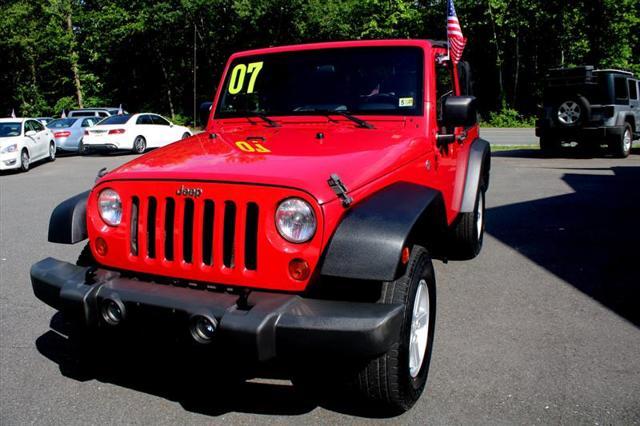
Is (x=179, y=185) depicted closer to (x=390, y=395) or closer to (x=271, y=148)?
(x=271, y=148)

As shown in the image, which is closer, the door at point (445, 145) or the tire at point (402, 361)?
the tire at point (402, 361)

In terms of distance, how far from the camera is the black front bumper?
2.65 meters

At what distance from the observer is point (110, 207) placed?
3.37m

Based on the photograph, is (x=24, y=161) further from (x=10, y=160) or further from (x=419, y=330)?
(x=419, y=330)

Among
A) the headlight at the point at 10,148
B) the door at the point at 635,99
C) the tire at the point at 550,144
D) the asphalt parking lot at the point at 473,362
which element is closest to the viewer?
the asphalt parking lot at the point at 473,362

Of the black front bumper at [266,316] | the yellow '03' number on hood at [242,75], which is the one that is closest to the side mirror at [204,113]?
the yellow '03' number on hood at [242,75]

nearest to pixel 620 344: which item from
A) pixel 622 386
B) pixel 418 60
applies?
pixel 622 386

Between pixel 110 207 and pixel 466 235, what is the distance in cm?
350

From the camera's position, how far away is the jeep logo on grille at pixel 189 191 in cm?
305

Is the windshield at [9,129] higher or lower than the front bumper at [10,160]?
higher

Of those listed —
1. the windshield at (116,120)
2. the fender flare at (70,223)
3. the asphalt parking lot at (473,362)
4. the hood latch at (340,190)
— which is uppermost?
the windshield at (116,120)

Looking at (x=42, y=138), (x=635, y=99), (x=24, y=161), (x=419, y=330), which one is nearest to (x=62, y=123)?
(x=42, y=138)

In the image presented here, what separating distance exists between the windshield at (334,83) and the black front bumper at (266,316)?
1.88 meters

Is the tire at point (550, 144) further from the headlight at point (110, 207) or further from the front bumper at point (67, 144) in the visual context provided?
the front bumper at point (67, 144)
